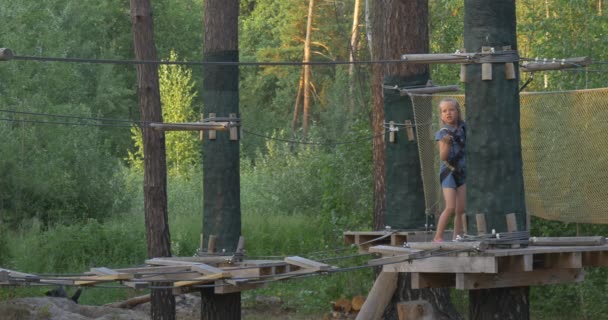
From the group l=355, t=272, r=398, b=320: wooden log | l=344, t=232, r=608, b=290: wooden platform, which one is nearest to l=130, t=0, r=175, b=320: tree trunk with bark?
l=355, t=272, r=398, b=320: wooden log

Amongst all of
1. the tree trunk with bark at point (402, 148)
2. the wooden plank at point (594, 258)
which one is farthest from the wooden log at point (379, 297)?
the wooden plank at point (594, 258)

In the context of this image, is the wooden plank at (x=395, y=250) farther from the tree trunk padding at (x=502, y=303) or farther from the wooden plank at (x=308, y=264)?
the tree trunk padding at (x=502, y=303)

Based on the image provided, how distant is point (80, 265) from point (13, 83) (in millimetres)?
5530

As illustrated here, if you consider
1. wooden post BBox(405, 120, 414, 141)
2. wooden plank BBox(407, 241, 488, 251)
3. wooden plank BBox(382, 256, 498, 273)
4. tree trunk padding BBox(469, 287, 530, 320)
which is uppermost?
wooden post BBox(405, 120, 414, 141)

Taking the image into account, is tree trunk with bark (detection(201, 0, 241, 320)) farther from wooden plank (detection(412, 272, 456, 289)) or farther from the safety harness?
wooden plank (detection(412, 272, 456, 289))

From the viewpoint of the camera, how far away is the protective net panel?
33.7 feet

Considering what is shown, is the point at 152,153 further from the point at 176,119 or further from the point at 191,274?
the point at 176,119

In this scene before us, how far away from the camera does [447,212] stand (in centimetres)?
881

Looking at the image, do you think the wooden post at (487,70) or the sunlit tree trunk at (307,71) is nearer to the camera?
the wooden post at (487,70)

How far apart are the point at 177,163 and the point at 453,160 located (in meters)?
25.7

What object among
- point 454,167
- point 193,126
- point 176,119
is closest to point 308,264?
point 454,167

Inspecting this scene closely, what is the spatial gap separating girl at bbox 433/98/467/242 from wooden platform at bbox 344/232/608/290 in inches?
52.7

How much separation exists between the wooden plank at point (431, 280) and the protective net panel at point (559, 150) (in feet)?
9.01

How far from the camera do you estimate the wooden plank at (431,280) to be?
7.36 metres
